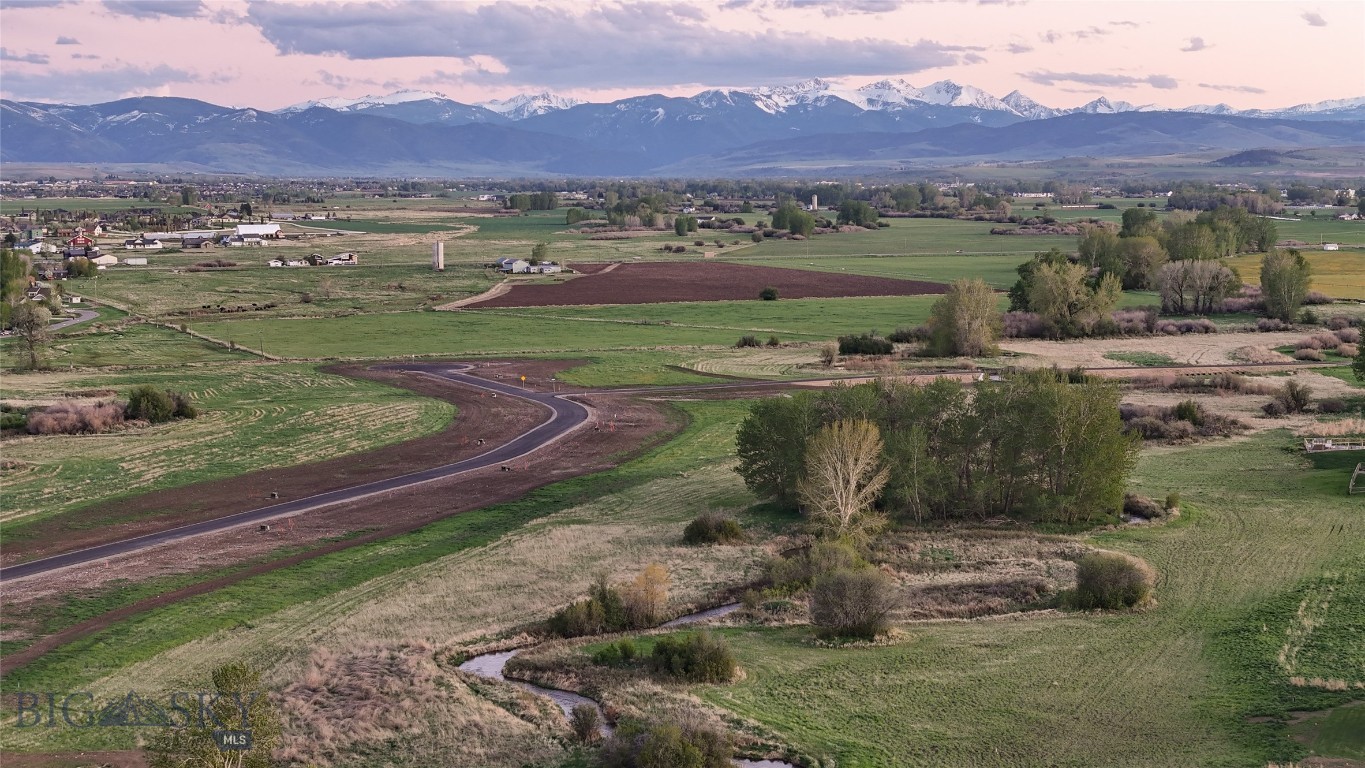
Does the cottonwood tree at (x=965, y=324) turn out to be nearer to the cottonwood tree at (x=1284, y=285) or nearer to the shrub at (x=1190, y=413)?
the shrub at (x=1190, y=413)

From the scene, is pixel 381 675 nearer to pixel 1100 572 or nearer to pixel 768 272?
pixel 1100 572

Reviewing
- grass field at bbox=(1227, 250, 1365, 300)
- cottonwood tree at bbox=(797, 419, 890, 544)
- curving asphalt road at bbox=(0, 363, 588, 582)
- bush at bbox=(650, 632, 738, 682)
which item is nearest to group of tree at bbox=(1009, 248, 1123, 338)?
grass field at bbox=(1227, 250, 1365, 300)

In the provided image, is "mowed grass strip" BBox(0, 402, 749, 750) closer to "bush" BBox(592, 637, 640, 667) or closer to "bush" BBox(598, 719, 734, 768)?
"bush" BBox(592, 637, 640, 667)

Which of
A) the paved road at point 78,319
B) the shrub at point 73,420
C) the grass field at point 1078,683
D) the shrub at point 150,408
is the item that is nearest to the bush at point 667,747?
the grass field at point 1078,683

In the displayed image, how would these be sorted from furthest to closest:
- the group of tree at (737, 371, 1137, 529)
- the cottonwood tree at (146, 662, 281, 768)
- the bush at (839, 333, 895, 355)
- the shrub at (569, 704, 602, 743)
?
1. the bush at (839, 333, 895, 355)
2. the group of tree at (737, 371, 1137, 529)
3. the shrub at (569, 704, 602, 743)
4. the cottonwood tree at (146, 662, 281, 768)

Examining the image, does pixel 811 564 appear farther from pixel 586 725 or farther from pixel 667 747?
pixel 667 747

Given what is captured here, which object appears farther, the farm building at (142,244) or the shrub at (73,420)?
the farm building at (142,244)
